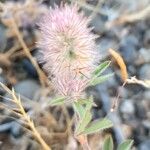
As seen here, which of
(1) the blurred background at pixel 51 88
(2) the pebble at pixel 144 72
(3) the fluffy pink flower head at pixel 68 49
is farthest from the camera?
(2) the pebble at pixel 144 72

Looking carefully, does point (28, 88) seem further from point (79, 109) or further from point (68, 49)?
point (68, 49)

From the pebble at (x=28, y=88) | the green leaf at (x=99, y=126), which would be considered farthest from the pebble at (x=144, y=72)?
the green leaf at (x=99, y=126)

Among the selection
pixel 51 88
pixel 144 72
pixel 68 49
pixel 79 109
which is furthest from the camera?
pixel 144 72

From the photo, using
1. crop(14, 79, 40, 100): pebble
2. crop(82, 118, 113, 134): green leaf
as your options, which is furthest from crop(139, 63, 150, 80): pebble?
crop(82, 118, 113, 134): green leaf

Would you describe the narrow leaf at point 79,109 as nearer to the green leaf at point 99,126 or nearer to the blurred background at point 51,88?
the green leaf at point 99,126

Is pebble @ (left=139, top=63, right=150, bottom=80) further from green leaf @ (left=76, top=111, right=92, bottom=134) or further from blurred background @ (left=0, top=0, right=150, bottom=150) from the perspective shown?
green leaf @ (left=76, top=111, right=92, bottom=134)

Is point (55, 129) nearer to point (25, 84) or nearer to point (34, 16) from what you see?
point (25, 84)

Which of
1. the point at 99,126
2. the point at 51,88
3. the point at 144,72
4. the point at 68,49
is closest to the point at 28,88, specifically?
the point at 51,88

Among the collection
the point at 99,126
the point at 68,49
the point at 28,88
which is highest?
the point at 68,49
